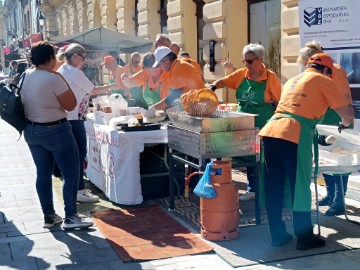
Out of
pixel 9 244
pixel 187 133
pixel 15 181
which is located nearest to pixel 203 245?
pixel 187 133

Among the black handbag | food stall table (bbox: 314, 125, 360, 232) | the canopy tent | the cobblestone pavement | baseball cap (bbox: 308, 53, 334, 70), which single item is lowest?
the cobblestone pavement

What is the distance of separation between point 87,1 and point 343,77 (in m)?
19.8

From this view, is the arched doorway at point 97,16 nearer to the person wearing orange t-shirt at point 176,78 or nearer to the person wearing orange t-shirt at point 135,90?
the person wearing orange t-shirt at point 135,90

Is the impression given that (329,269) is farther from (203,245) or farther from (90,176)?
(90,176)

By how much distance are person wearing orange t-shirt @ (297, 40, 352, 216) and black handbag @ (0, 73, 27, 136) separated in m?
2.54

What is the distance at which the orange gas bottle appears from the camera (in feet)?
16.0

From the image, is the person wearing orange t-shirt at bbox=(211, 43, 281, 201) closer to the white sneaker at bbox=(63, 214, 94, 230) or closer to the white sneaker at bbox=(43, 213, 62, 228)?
the white sneaker at bbox=(63, 214, 94, 230)

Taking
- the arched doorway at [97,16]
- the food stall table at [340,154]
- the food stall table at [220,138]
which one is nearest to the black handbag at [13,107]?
the food stall table at [220,138]

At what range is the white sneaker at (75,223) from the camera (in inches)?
213

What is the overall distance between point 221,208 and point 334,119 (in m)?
1.31

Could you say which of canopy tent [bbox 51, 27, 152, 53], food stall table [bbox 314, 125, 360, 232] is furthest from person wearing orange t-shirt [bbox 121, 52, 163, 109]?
canopy tent [bbox 51, 27, 152, 53]

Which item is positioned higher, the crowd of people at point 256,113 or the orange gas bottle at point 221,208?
the crowd of people at point 256,113

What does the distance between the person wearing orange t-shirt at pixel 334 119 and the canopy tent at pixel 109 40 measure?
7821 mm

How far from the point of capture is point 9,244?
5074 mm
